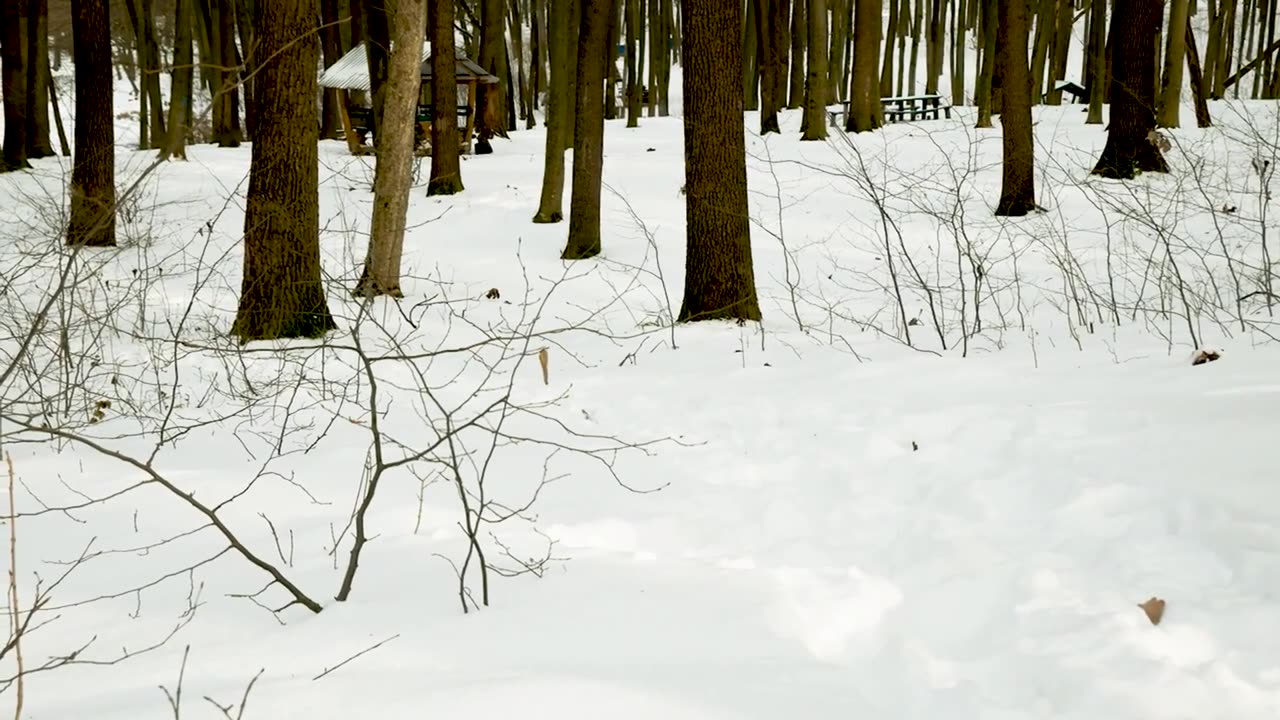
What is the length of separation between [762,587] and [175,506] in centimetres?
246

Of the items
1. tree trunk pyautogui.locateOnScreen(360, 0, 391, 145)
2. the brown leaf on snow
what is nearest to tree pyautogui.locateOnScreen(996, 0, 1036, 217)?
tree trunk pyautogui.locateOnScreen(360, 0, 391, 145)

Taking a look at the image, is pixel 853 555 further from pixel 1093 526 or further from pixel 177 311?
pixel 177 311

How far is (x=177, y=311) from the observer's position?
358 inches

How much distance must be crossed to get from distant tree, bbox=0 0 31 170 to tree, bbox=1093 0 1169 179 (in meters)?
16.6

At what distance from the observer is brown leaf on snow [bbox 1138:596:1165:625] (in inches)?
113

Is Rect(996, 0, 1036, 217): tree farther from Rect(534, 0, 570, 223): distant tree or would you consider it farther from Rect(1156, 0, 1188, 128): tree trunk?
Rect(1156, 0, 1188, 128): tree trunk

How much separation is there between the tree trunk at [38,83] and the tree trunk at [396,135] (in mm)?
12494

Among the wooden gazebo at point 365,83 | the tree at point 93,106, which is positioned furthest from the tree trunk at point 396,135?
the wooden gazebo at point 365,83

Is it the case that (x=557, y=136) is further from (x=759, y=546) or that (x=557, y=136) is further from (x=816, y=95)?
(x=759, y=546)

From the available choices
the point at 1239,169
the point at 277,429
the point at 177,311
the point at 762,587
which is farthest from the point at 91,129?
the point at 1239,169

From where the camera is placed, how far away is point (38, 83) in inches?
760

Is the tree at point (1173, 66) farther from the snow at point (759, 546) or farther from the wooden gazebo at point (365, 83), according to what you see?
the wooden gazebo at point (365, 83)

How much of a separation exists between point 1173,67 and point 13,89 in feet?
64.3

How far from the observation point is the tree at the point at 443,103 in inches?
579
